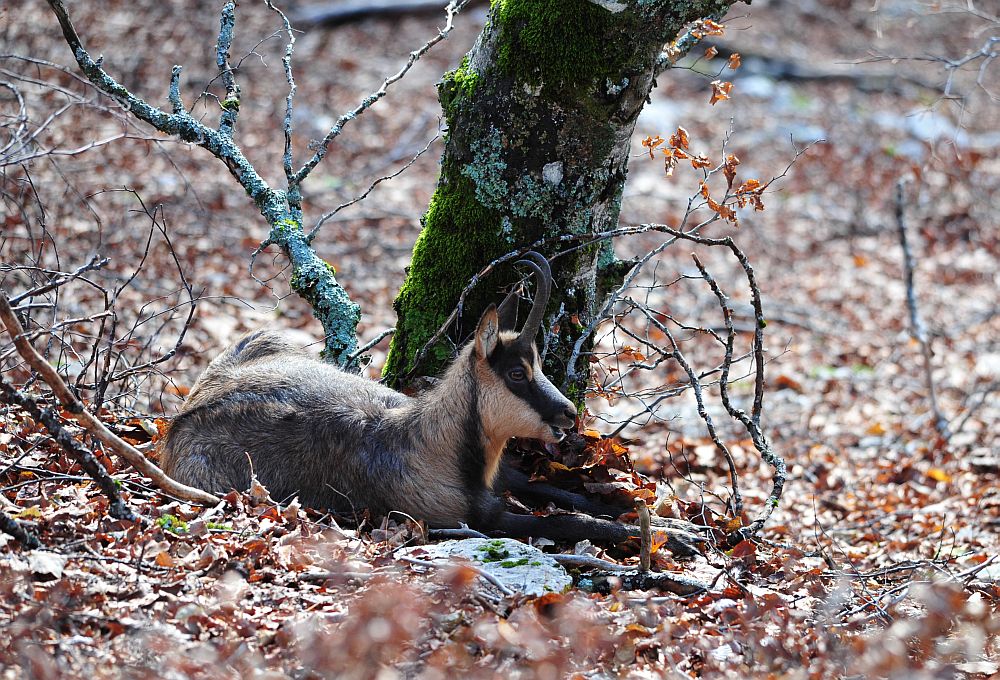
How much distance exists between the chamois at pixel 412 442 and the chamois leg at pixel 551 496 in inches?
9.5

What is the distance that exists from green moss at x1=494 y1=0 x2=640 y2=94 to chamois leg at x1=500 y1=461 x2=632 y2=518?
7.73ft

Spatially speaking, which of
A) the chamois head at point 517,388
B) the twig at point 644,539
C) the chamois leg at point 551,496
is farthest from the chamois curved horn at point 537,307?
the twig at point 644,539

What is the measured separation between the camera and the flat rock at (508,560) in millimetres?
4568

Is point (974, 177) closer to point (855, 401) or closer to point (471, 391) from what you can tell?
point (855, 401)

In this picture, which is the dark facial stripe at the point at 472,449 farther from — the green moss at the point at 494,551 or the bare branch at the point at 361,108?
the bare branch at the point at 361,108

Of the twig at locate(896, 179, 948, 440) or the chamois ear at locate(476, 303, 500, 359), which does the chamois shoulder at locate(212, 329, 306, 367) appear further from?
the twig at locate(896, 179, 948, 440)

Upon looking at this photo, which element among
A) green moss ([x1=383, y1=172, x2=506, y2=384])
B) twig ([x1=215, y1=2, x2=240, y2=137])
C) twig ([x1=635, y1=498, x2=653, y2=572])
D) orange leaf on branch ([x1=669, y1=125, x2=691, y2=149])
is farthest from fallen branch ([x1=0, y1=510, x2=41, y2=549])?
orange leaf on branch ([x1=669, y1=125, x2=691, y2=149])

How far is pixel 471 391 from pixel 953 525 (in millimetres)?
4308

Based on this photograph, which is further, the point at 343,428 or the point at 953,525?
the point at 953,525

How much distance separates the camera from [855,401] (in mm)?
9891

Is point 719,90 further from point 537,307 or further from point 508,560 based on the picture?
point 508,560

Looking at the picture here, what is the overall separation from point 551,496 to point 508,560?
3.73 ft

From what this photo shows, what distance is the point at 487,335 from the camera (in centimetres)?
543

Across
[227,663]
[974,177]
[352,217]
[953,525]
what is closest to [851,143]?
[974,177]
